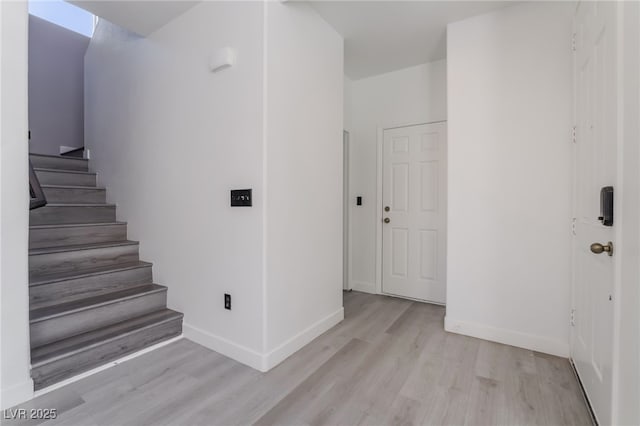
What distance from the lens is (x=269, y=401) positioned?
1615mm

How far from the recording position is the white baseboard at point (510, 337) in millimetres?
2121

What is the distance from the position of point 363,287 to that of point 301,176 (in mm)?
1916

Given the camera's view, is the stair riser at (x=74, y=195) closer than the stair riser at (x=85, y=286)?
No

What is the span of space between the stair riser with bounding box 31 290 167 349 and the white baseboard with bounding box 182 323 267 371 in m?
0.34

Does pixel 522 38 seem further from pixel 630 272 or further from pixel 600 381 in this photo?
pixel 600 381

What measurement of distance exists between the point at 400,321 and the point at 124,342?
215 centimetres

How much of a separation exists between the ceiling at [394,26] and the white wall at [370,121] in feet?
0.63

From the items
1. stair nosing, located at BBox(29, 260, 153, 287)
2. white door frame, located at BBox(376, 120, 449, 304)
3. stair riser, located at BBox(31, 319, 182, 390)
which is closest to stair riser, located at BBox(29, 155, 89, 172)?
stair nosing, located at BBox(29, 260, 153, 287)

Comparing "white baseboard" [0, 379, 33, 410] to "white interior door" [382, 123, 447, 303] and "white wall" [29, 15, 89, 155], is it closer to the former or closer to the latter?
"white interior door" [382, 123, 447, 303]

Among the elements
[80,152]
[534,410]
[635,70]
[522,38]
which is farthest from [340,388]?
[80,152]

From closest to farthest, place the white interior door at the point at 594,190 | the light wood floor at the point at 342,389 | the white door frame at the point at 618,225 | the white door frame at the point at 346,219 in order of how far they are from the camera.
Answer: the white door frame at the point at 618,225
the white interior door at the point at 594,190
the light wood floor at the point at 342,389
the white door frame at the point at 346,219

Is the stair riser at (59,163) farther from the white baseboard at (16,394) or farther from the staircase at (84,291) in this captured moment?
the white baseboard at (16,394)

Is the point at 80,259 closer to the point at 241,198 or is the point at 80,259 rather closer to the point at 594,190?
the point at 241,198

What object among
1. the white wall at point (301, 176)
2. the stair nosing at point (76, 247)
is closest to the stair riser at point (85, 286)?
the stair nosing at point (76, 247)
